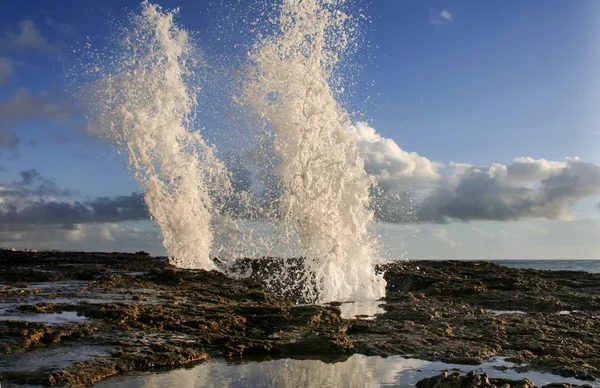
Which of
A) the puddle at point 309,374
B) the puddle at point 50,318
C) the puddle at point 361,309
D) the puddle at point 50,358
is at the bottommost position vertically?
the puddle at point 309,374

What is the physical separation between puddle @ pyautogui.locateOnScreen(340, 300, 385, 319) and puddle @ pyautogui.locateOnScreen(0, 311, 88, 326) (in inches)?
216

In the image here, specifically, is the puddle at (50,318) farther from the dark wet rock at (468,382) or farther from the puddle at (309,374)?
the dark wet rock at (468,382)

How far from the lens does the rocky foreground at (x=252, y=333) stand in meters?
7.23

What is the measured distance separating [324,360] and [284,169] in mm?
9827

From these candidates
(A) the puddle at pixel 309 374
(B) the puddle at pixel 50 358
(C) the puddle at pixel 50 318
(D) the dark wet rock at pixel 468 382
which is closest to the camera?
(D) the dark wet rock at pixel 468 382

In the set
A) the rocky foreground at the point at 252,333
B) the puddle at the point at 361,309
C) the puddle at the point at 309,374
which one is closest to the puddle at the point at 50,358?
the rocky foreground at the point at 252,333

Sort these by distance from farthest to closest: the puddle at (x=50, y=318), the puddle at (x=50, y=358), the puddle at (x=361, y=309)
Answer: the puddle at (x=361, y=309)
the puddle at (x=50, y=318)
the puddle at (x=50, y=358)

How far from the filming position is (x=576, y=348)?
8.52m

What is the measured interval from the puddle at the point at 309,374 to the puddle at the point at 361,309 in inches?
156

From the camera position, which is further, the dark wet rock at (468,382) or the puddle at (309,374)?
the puddle at (309,374)

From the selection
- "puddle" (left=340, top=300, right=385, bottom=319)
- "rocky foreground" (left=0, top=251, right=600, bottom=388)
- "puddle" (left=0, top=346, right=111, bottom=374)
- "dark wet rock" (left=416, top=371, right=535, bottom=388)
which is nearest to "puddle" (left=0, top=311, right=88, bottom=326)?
"rocky foreground" (left=0, top=251, right=600, bottom=388)

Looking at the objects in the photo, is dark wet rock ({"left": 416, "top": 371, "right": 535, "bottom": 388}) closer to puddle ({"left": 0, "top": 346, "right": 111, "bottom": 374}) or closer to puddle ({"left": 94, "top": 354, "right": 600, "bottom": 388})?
puddle ({"left": 94, "top": 354, "right": 600, "bottom": 388})

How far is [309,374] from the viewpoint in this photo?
711 cm

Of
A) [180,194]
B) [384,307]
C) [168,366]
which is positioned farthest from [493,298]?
[180,194]
